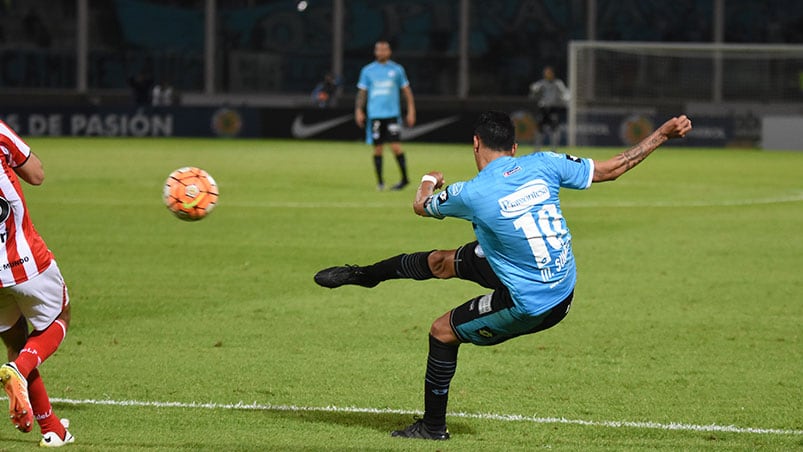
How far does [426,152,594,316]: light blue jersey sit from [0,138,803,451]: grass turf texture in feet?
2.65

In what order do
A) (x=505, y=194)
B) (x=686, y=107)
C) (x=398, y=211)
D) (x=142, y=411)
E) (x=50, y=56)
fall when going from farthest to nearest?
(x=50, y=56) < (x=686, y=107) < (x=398, y=211) < (x=142, y=411) < (x=505, y=194)

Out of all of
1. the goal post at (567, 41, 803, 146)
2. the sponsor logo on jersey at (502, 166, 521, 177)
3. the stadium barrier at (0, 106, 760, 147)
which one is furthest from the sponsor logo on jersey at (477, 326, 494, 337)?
the stadium barrier at (0, 106, 760, 147)

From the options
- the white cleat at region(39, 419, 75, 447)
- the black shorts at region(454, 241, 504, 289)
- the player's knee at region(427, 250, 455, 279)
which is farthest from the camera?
the player's knee at region(427, 250, 455, 279)

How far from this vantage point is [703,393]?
7711 millimetres

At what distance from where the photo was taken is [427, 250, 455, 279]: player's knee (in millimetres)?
7086

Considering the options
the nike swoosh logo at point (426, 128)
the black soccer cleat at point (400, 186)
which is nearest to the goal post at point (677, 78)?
the nike swoosh logo at point (426, 128)

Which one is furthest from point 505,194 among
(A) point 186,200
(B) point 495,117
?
(A) point 186,200

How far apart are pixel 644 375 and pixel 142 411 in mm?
3168

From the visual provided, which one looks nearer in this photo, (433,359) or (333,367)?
(433,359)

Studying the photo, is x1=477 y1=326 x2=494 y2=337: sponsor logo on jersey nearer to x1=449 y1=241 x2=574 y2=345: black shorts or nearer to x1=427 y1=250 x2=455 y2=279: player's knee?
x1=449 y1=241 x2=574 y2=345: black shorts

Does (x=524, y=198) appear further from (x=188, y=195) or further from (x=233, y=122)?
(x=233, y=122)

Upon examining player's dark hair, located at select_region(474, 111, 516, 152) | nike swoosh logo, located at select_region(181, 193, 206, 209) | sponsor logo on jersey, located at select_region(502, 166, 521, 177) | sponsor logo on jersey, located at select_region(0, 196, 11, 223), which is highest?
player's dark hair, located at select_region(474, 111, 516, 152)

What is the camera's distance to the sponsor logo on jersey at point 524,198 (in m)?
6.31

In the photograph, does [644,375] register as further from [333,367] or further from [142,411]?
[142,411]
